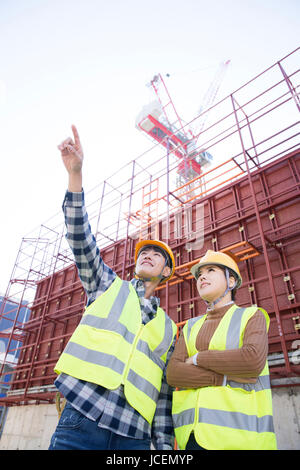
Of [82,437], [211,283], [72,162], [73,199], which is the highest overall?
[72,162]

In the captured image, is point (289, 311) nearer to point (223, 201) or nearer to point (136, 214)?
point (223, 201)

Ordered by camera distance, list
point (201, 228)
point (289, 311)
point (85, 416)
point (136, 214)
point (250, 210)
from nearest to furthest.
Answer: point (85, 416)
point (289, 311)
point (250, 210)
point (201, 228)
point (136, 214)

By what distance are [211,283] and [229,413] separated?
95 centimetres

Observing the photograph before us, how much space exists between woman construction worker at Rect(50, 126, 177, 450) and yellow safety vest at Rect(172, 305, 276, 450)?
23 centimetres

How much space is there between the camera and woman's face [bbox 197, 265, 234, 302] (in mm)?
2385

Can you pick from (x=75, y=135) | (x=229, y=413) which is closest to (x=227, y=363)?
(x=229, y=413)

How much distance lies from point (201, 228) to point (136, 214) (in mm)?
3153

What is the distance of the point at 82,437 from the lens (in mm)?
1587

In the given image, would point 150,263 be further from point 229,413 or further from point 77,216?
point 229,413

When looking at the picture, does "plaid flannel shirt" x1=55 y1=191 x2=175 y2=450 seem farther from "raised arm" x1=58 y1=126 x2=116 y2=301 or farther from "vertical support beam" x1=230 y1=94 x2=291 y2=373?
"vertical support beam" x1=230 y1=94 x2=291 y2=373

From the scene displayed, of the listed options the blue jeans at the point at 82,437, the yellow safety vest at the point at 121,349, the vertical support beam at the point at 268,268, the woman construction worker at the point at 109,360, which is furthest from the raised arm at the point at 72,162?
the vertical support beam at the point at 268,268

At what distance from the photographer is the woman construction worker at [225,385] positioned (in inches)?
65.5
